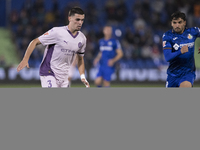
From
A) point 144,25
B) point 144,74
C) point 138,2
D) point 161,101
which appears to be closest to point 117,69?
point 144,74

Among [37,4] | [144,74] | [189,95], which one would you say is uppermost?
[37,4]

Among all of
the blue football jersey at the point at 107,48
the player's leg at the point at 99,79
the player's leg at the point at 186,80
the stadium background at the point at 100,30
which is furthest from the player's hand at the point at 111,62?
the stadium background at the point at 100,30

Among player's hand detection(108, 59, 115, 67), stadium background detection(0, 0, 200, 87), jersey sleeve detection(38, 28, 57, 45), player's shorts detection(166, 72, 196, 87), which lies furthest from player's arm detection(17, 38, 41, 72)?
stadium background detection(0, 0, 200, 87)

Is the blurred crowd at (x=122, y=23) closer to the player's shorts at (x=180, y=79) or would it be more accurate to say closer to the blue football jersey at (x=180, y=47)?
the player's shorts at (x=180, y=79)

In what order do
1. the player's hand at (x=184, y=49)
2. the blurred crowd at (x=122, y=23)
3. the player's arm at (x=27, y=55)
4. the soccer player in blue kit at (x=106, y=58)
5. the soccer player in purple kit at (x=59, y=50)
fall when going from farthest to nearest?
the blurred crowd at (x=122, y=23), the soccer player in blue kit at (x=106, y=58), the soccer player in purple kit at (x=59, y=50), the player's hand at (x=184, y=49), the player's arm at (x=27, y=55)

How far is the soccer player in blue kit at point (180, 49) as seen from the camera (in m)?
4.84

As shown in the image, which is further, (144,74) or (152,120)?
(144,74)

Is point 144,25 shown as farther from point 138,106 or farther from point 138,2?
point 138,106

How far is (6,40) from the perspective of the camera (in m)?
18.0

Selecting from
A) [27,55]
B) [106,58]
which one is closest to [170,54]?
[27,55]

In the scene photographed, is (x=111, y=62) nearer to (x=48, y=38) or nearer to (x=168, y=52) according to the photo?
(x=168, y=52)

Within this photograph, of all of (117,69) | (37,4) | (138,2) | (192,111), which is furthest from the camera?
(138,2)

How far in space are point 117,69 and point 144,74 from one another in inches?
51.4

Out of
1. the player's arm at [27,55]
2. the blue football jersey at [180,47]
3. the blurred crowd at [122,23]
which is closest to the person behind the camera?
the player's arm at [27,55]
